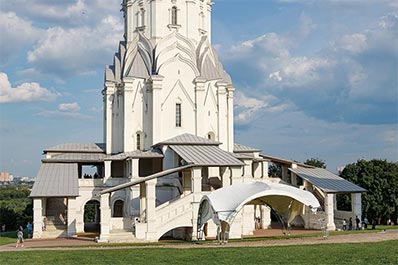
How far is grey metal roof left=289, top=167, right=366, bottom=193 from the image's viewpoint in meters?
33.9

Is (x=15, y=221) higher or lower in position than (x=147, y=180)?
lower

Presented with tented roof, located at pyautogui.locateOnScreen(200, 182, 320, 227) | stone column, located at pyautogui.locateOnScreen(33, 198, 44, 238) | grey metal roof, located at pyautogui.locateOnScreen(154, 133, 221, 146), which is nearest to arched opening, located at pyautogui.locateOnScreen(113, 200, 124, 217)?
grey metal roof, located at pyautogui.locateOnScreen(154, 133, 221, 146)

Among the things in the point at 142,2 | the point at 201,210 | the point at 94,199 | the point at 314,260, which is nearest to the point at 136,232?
the point at 201,210

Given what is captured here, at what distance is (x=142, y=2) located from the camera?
3909cm

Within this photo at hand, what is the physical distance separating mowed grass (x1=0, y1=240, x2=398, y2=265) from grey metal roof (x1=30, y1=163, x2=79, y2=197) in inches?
396

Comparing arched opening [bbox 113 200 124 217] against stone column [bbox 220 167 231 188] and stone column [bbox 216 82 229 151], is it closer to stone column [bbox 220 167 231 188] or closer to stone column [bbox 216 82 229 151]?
stone column [bbox 220 167 231 188]

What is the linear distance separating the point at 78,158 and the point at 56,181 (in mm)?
4388

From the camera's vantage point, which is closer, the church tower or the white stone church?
the white stone church

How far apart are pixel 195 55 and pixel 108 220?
16263mm

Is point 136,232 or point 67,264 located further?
point 136,232

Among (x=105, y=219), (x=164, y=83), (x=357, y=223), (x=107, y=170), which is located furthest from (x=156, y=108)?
(x=357, y=223)

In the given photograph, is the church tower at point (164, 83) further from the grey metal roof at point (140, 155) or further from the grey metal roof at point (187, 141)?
the grey metal roof at point (187, 141)

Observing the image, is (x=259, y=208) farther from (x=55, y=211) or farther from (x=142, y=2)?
(x=142, y=2)

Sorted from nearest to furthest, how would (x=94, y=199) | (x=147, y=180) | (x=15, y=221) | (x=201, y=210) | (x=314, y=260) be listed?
(x=314, y=260), (x=201, y=210), (x=147, y=180), (x=94, y=199), (x=15, y=221)
